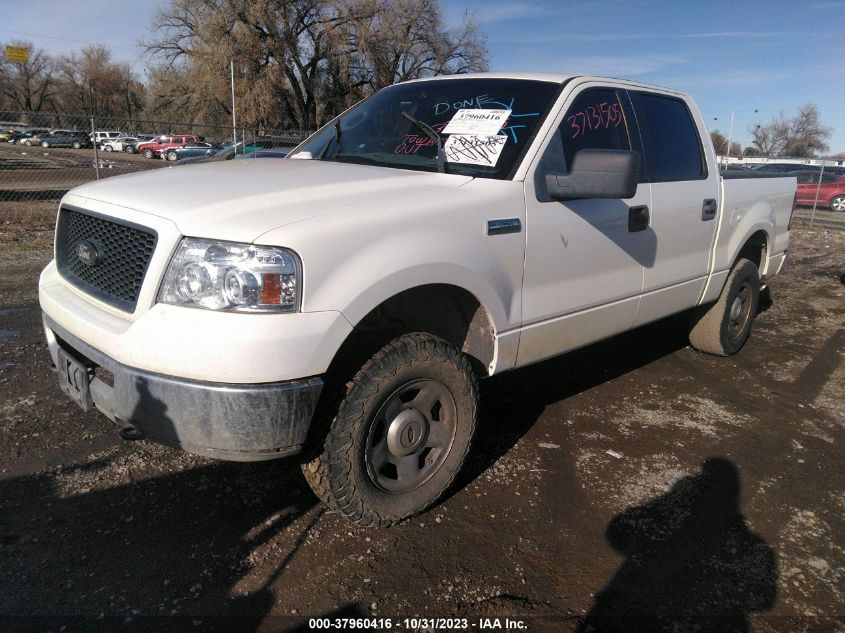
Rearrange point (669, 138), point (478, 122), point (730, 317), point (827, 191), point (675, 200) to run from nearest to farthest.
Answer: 1. point (478, 122)
2. point (675, 200)
3. point (669, 138)
4. point (730, 317)
5. point (827, 191)

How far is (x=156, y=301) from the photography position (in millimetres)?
2301

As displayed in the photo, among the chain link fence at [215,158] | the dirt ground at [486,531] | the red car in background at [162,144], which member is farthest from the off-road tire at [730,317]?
the red car in background at [162,144]

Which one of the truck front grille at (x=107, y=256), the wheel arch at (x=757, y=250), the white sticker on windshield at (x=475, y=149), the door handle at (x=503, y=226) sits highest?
the white sticker on windshield at (x=475, y=149)

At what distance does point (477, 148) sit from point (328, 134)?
123 cm

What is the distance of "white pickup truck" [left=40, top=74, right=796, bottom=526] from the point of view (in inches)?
88.1

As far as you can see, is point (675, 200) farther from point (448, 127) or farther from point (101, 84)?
point (101, 84)

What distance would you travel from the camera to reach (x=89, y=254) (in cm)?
262

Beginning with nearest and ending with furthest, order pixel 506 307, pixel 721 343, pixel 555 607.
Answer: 1. pixel 555 607
2. pixel 506 307
3. pixel 721 343

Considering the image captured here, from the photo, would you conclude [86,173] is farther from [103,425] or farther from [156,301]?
[156,301]

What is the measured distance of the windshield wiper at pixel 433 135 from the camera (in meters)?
3.15

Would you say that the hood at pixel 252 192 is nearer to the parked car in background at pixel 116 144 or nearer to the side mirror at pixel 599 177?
the side mirror at pixel 599 177

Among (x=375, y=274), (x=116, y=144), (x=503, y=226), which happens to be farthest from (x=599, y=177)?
(x=116, y=144)

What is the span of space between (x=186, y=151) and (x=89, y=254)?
3699cm

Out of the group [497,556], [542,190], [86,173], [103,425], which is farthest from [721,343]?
[86,173]
